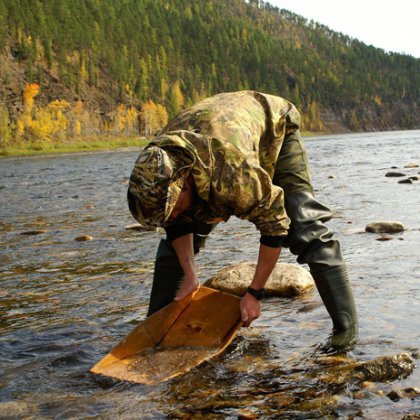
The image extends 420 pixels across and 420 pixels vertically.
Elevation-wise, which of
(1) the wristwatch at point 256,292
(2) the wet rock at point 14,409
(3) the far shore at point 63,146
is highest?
(1) the wristwatch at point 256,292

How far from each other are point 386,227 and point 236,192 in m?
4.80

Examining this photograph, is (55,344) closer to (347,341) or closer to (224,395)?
(224,395)

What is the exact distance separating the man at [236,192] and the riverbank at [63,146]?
5969 cm

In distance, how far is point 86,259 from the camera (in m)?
6.80

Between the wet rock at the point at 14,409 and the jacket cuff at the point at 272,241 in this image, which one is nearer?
the wet rock at the point at 14,409

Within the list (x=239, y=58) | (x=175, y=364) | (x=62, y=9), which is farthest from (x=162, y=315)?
(x=239, y=58)

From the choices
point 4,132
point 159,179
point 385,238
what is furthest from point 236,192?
point 4,132

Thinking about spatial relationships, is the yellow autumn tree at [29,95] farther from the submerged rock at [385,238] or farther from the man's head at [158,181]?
the man's head at [158,181]

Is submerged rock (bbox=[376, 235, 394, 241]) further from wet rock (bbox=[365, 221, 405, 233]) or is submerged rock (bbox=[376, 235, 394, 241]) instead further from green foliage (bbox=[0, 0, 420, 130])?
green foliage (bbox=[0, 0, 420, 130])

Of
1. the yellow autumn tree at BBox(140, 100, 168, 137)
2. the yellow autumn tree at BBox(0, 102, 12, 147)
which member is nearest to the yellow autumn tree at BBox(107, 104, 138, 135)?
the yellow autumn tree at BBox(140, 100, 168, 137)

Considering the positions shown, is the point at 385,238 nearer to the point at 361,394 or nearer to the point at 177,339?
the point at 177,339

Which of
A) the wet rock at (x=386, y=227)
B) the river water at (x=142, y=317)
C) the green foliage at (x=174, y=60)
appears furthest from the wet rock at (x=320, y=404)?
the green foliage at (x=174, y=60)

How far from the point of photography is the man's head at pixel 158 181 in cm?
279

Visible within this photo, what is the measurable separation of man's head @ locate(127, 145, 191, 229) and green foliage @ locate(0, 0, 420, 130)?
92.8 meters
